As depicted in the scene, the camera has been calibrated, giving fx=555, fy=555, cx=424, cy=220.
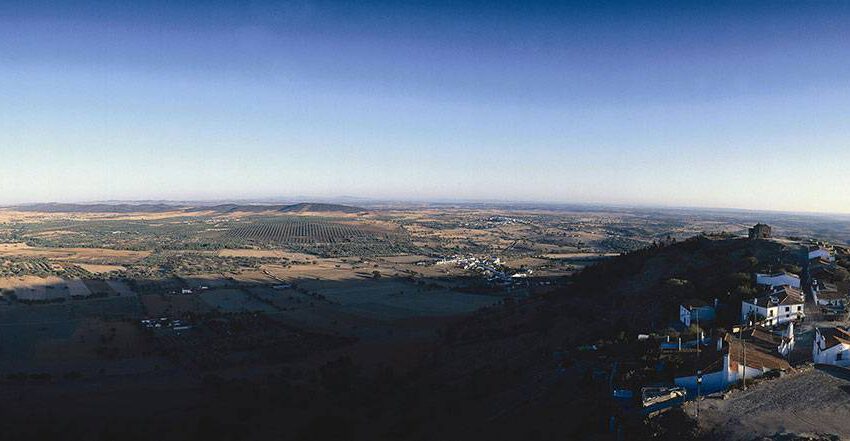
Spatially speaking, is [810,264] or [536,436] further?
[810,264]

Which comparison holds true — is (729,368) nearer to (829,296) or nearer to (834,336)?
(834,336)

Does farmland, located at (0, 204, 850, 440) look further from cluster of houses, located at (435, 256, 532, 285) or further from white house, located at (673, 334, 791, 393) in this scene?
white house, located at (673, 334, 791, 393)

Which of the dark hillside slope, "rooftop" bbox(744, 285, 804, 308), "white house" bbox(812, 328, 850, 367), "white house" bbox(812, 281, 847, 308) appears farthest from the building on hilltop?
"white house" bbox(812, 328, 850, 367)

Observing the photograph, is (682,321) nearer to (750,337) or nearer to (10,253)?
(750,337)

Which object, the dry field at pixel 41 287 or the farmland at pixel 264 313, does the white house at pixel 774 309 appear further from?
the dry field at pixel 41 287

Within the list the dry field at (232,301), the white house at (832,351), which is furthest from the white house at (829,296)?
the dry field at (232,301)

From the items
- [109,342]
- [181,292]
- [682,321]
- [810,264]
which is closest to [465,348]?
[682,321]
